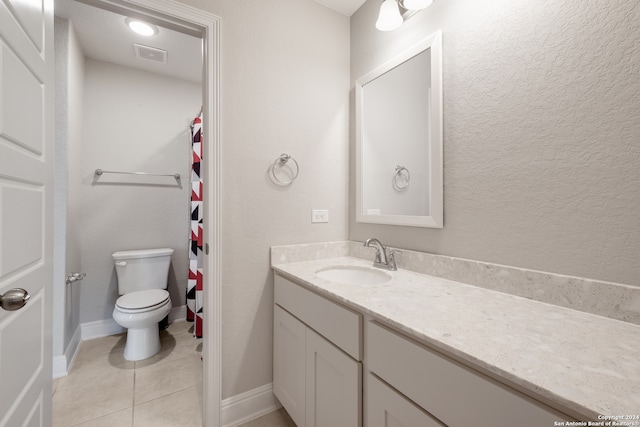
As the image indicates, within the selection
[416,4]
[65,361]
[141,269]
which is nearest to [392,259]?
[416,4]

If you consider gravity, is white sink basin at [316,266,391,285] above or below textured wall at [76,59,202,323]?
below

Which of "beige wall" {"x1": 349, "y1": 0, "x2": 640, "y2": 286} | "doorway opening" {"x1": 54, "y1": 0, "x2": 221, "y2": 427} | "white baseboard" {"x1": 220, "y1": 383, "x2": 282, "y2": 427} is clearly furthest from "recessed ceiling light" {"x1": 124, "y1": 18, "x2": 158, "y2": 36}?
"white baseboard" {"x1": 220, "y1": 383, "x2": 282, "y2": 427}

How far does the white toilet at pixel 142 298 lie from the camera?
6.34ft

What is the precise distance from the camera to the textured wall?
7.67 ft

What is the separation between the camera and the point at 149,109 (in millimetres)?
2553

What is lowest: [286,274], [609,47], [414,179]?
[286,274]

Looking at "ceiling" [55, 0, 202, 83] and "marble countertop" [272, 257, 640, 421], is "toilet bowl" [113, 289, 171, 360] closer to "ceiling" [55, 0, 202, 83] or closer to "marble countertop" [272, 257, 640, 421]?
"marble countertop" [272, 257, 640, 421]

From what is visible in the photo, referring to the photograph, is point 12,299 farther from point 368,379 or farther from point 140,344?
point 140,344

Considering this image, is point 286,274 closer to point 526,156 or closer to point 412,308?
point 412,308

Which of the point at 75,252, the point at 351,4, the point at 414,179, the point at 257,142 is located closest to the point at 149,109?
the point at 75,252

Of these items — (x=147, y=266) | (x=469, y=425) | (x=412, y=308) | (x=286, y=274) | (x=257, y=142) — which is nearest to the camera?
(x=469, y=425)

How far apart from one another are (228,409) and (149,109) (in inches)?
101

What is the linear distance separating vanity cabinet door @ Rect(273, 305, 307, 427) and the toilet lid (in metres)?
1.10

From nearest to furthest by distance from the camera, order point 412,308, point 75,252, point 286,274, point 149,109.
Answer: point 412,308, point 286,274, point 75,252, point 149,109
